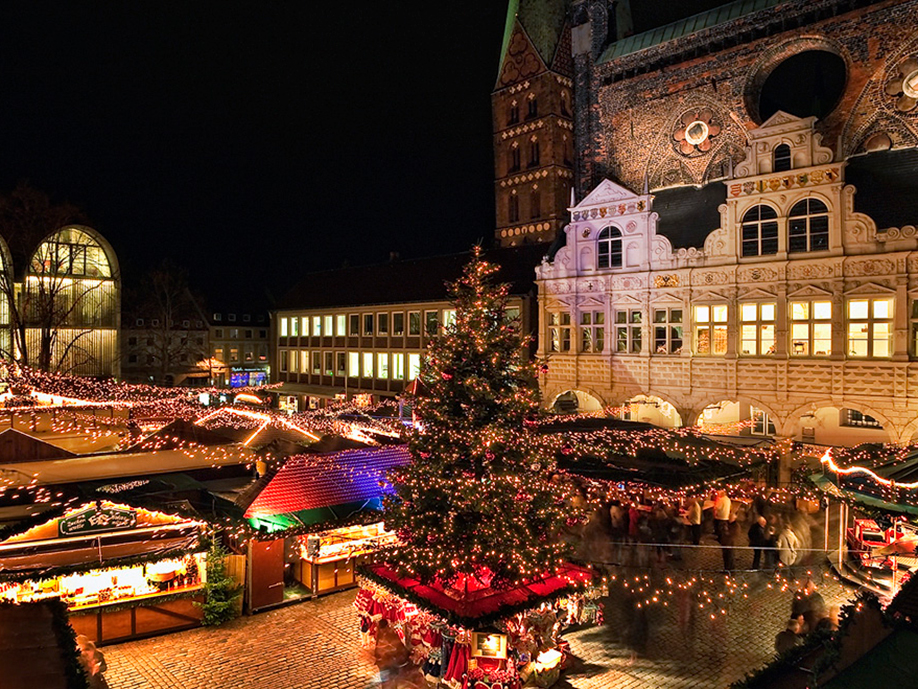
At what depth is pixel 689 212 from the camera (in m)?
27.2

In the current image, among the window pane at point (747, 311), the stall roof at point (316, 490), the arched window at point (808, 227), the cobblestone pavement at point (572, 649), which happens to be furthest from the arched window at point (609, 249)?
the cobblestone pavement at point (572, 649)

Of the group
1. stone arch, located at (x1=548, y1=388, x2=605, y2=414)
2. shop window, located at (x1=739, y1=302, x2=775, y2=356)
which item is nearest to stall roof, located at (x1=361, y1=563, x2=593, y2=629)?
shop window, located at (x1=739, y1=302, x2=775, y2=356)

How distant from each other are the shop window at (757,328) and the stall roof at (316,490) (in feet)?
49.1

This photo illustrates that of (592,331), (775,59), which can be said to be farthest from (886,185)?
(592,331)

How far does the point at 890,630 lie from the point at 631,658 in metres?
4.35

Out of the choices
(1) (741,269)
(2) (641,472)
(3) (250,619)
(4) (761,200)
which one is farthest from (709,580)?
(4) (761,200)

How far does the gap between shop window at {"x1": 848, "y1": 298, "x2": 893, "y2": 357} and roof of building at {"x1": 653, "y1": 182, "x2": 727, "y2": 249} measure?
5.73 meters

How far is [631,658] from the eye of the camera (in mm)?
10297

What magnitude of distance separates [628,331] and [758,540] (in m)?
13.6

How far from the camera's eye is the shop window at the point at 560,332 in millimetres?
28484

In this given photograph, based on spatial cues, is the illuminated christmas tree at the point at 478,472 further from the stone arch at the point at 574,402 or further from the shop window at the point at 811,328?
the stone arch at the point at 574,402

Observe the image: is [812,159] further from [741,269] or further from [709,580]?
[709,580]

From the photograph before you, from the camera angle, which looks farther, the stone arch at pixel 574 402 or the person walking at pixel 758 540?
the stone arch at pixel 574 402

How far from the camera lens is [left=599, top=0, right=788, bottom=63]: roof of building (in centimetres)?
2861
